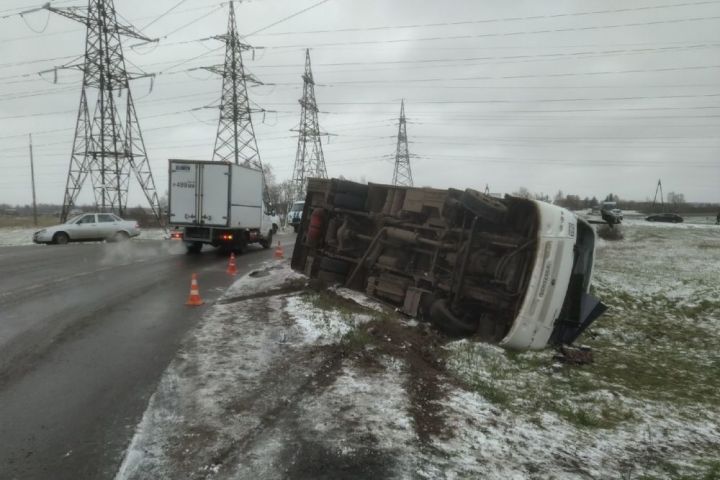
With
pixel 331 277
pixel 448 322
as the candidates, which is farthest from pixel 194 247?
pixel 448 322

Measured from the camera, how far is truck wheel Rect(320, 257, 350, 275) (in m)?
8.95

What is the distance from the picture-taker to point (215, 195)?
55.6 feet

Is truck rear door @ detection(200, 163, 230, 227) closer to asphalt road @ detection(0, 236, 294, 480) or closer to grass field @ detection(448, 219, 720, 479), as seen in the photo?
asphalt road @ detection(0, 236, 294, 480)

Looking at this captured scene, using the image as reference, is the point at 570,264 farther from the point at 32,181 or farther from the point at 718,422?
the point at 32,181

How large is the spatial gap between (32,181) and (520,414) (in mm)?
45738

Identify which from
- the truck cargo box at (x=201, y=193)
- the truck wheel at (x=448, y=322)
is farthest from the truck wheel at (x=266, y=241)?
the truck wheel at (x=448, y=322)

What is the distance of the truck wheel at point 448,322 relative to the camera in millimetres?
7034

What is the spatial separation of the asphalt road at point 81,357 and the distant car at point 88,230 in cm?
1062

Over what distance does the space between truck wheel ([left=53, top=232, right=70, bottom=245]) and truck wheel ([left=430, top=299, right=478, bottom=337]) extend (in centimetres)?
2102

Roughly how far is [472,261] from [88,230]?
70.7 ft

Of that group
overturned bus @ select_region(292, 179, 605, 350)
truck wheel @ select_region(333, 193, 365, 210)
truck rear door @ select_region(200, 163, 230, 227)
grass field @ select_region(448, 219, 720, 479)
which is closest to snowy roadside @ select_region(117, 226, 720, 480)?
grass field @ select_region(448, 219, 720, 479)

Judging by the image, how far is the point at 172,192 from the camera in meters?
16.9

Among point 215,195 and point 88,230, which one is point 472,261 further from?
point 88,230

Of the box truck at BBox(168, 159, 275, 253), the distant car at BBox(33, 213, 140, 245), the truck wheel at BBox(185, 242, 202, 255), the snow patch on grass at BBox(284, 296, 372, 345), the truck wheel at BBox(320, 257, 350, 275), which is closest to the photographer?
A: the snow patch on grass at BBox(284, 296, 372, 345)
